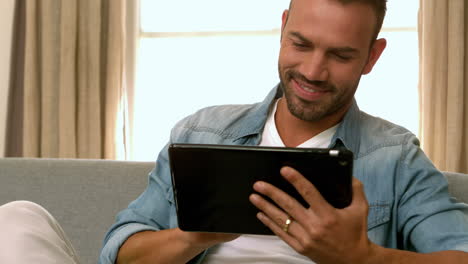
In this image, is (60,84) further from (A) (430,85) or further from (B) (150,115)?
(A) (430,85)

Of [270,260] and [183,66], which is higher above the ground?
[183,66]

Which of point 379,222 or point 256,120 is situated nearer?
point 379,222

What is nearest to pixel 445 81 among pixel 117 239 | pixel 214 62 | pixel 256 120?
pixel 214 62

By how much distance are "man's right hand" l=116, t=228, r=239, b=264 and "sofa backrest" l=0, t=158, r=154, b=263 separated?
33 centimetres

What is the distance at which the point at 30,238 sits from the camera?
3.95 feet

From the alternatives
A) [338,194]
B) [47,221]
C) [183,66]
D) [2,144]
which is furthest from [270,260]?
[2,144]

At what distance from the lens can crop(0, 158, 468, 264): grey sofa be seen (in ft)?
5.76

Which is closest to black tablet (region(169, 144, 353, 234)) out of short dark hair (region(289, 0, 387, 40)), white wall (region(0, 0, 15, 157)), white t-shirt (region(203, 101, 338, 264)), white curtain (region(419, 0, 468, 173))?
white t-shirt (region(203, 101, 338, 264))

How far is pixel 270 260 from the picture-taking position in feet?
4.56

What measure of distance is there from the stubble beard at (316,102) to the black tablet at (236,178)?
1.28ft

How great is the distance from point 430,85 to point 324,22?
6.25 feet

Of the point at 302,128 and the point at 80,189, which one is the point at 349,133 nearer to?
the point at 302,128

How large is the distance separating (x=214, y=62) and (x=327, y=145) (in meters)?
2.09

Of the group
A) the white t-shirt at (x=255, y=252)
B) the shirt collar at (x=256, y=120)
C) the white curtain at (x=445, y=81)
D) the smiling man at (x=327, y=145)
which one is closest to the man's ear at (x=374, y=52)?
the smiling man at (x=327, y=145)
